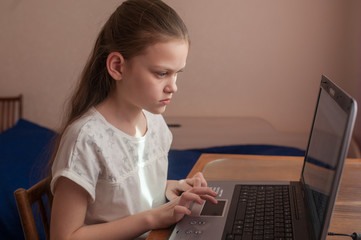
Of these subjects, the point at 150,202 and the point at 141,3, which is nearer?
the point at 141,3

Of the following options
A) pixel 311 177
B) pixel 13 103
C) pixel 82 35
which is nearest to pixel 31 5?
pixel 82 35

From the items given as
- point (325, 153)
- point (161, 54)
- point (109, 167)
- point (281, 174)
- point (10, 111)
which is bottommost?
point (10, 111)

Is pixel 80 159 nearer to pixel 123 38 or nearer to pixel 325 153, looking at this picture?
pixel 123 38

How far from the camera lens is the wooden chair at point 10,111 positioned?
2.94 metres

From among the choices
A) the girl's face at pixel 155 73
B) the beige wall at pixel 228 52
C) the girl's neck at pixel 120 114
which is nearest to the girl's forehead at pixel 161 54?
the girl's face at pixel 155 73

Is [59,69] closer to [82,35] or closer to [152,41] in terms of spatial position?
[82,35]

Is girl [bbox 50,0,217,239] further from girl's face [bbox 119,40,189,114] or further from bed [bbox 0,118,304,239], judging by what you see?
bed [bbox 0,118,304,239]

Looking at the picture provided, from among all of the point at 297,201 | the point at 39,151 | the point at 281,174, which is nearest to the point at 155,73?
the point at 297,201

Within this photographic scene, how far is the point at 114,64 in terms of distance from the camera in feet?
3.11

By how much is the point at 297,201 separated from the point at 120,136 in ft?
1.43

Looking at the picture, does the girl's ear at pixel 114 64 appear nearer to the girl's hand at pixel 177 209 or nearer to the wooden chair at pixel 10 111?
the girl's hand at pixel 177 209

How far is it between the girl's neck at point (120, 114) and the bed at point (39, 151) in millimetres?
653

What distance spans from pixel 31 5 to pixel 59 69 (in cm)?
48

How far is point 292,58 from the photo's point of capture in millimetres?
2541
